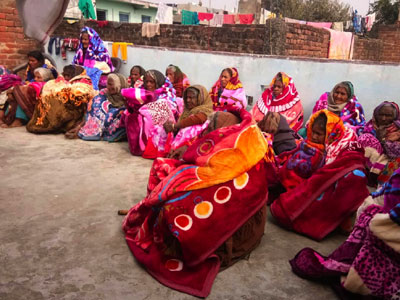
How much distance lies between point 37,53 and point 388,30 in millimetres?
13113

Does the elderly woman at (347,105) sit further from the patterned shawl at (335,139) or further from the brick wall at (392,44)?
the brick wall at (392,44)

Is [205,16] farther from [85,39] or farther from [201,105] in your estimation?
[201,105]

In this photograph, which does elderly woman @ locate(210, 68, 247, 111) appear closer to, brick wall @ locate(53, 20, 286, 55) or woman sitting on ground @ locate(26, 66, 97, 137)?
brick wall @ locate(53, 20, 286, 55)

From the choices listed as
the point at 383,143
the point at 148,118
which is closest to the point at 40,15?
the point at 148,118

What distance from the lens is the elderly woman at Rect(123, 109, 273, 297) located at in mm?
2369

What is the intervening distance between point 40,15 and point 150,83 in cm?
365

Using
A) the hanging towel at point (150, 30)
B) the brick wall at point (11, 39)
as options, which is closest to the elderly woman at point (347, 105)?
the hanging towel at point (150, 30)

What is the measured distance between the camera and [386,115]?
4.32 m

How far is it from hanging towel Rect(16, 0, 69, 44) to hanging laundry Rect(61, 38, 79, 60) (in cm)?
765

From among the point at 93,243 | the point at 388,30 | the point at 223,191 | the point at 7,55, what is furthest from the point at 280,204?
the point at 388,30

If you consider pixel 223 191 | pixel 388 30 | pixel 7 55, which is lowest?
pixel 223 191

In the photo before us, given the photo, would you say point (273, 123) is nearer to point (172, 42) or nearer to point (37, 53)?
point (37, 53)

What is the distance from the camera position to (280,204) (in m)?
3.19

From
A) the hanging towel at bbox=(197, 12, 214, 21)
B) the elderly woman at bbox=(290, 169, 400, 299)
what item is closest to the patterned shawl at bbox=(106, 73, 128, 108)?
the elderly woman at bbox=(290, 169, 400, 299)
